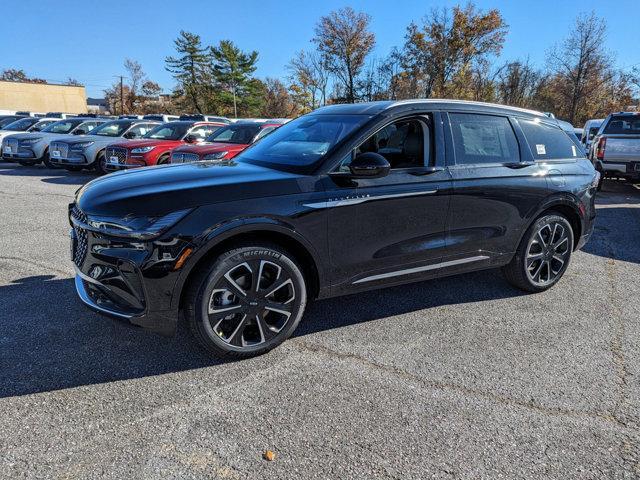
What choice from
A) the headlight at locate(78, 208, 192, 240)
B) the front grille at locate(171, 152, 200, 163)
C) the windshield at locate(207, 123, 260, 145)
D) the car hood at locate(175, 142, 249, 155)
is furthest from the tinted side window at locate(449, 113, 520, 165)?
the windshield at locate(207, 123, 260, 145)

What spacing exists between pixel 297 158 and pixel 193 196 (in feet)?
3.24

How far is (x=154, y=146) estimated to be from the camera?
1123cm

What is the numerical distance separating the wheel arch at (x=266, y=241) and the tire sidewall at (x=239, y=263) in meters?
0.08

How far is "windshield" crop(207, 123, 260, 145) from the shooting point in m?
10.7

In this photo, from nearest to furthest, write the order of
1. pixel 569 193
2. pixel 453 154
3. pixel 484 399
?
pixel 484 399
pixel 453 154
pixel 569 193

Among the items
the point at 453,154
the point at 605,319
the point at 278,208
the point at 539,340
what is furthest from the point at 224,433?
the point at 605,319

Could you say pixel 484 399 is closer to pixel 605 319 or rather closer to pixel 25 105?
pixel 605 319

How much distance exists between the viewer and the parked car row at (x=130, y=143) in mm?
10456

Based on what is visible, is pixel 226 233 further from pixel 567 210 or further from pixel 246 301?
pixel 567 210

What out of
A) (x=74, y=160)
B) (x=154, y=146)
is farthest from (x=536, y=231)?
(x=74, y=160)

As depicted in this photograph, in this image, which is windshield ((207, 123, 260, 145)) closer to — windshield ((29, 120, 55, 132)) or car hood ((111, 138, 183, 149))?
car hood ((111, 138, 183, 149))

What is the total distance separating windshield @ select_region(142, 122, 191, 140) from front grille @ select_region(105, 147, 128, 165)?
115 centimetres

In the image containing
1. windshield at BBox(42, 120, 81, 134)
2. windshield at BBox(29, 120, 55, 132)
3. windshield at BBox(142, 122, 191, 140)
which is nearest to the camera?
windshield at BBox(142, 122, 191, 140)

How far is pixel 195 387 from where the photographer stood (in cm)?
285
